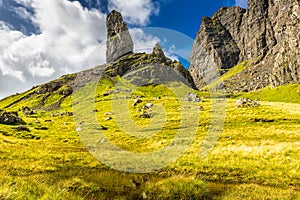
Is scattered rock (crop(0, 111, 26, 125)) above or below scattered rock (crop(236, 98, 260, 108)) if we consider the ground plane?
above

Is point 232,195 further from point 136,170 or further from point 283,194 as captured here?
point 136,170

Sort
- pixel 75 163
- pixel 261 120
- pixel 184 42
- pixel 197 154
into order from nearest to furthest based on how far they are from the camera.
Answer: pixel 75 163
pixel 197 154
pixel 184 42
pixel 261 120

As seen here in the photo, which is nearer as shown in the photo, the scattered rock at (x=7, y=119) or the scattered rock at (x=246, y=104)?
the scattered rock at (x=7, y=119)

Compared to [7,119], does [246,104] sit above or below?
below

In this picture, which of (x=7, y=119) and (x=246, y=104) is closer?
(x=7, y=119)

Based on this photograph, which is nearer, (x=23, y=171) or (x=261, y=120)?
(x=23, y=171)

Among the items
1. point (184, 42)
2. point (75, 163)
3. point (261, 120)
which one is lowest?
point (261, 120)

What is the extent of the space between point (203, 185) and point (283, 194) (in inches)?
197

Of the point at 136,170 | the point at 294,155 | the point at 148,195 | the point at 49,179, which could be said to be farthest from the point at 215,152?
the point at 49,179

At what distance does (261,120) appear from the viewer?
2469 inches

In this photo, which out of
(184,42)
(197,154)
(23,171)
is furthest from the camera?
(184,42)

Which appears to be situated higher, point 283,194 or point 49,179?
point 49,179

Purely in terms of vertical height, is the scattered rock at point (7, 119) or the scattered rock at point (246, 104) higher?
the scattered rock at point (7, 119)

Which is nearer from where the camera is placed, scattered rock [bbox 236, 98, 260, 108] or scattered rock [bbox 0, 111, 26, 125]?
scattered rock [bbox 0, 111, 26, 125]
